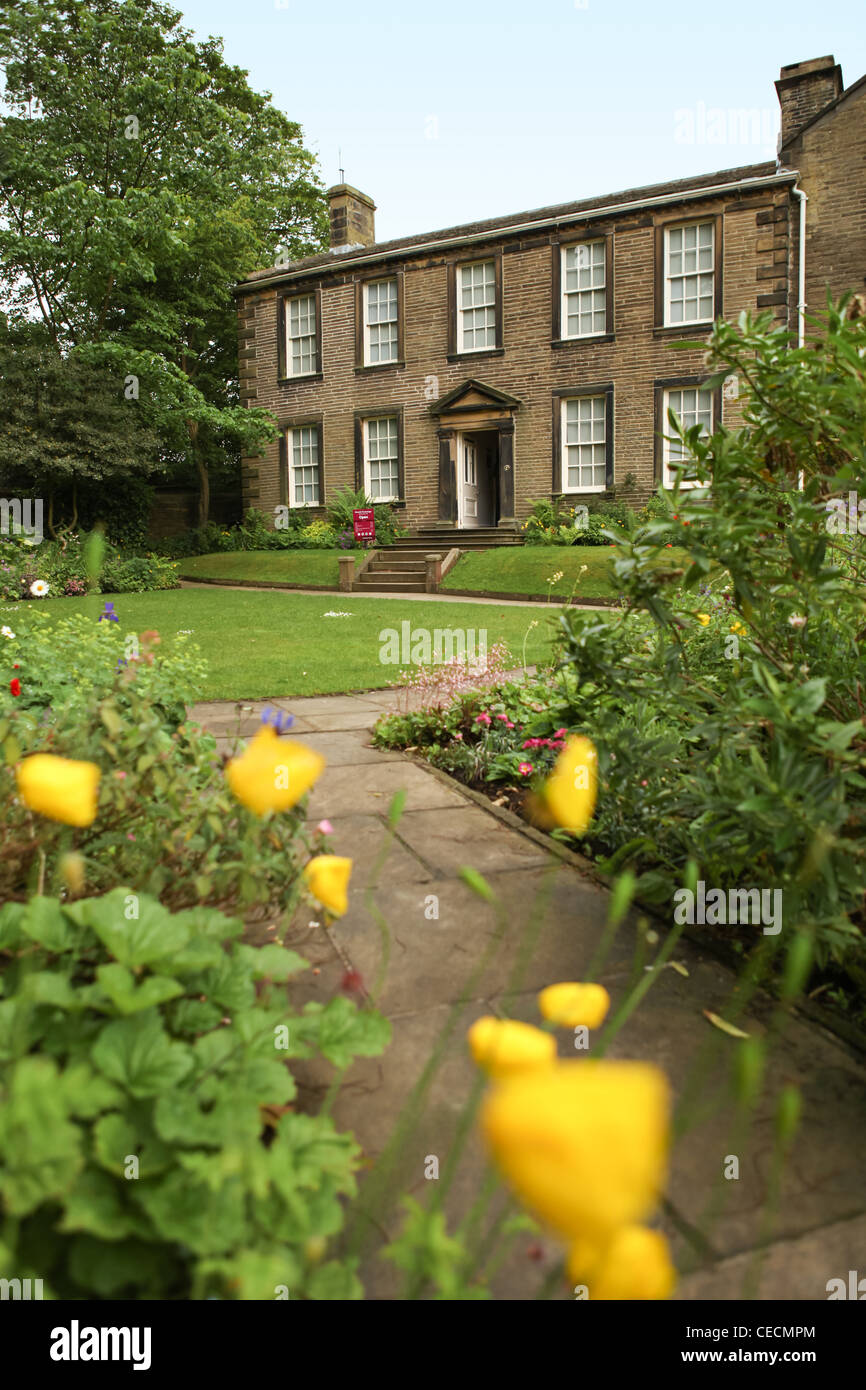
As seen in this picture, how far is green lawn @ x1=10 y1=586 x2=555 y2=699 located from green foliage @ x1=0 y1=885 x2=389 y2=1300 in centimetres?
295

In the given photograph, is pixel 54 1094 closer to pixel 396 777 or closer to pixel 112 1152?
pixel 112 1152

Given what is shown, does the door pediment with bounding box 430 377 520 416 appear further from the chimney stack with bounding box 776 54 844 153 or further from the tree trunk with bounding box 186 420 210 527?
the tree trunk with bounding box 186 420 210 527

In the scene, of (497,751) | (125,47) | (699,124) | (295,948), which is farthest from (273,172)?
(295,948)

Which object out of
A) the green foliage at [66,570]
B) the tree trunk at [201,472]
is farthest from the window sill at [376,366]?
the green foliage at [66,570]

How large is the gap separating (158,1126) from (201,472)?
24.0m

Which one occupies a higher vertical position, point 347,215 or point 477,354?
point 347,215

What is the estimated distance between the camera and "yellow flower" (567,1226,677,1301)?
0.64 metres

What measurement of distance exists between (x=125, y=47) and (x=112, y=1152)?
23.0 metres

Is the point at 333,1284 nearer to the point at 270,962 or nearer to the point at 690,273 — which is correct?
the point at 270,962

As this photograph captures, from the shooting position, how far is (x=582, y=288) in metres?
16.4

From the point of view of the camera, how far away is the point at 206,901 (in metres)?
1.82

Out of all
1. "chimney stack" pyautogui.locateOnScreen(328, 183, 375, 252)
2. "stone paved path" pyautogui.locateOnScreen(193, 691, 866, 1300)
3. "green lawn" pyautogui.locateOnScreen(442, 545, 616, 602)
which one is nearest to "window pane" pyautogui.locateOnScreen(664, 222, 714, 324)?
"green lawn" pyautogui.locateOnScreen(442, 545, 616, 602)

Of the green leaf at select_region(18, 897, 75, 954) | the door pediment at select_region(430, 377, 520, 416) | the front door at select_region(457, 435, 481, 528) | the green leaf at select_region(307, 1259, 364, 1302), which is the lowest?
the green leaf at select_region(307, 1259, 364, 1302)

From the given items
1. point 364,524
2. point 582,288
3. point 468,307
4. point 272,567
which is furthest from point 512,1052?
point 468,307
